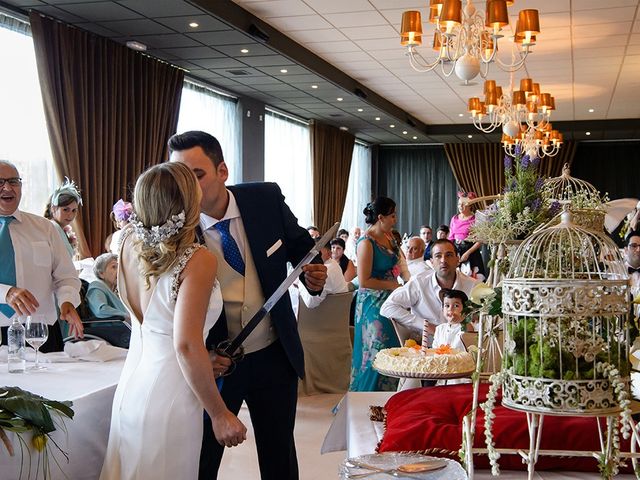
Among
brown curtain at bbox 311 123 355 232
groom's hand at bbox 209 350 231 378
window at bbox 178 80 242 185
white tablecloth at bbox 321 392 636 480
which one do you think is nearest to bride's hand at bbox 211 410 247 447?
groom's hand at bbox 209 350 231 378

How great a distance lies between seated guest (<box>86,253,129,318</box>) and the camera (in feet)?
16.9

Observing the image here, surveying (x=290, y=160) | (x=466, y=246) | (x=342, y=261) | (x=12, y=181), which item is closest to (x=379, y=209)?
(x=12, y=181)

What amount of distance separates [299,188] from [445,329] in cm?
962

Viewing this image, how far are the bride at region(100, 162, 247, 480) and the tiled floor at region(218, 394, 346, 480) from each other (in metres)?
2.34

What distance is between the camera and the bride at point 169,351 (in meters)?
2.27

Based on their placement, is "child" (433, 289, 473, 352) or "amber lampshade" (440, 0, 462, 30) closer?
"child" (433, 289, 473, 352)

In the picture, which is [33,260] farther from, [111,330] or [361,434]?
[361,434]

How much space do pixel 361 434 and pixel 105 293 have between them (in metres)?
2.67

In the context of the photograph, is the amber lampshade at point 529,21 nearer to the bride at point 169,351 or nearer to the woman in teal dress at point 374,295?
the woman in teal dress at point 374,295

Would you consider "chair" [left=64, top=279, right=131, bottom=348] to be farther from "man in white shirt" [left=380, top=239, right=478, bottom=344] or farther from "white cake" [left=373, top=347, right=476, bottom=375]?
"man in white shirt" [left=380, top=239, right=478, bottom=344]

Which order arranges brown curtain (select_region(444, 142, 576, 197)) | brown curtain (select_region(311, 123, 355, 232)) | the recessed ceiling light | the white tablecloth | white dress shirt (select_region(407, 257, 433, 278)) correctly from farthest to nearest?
1. brown curtain (select_region(444, 142, 576, 197))
2. brown curtain (select_region(311, 123, 355, 232))
3. white dress shirt (select_region(407, 257, 433, 278))
4. the recessed ceiling light
5. the white tablecloth

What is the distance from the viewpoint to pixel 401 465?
199 centimetres

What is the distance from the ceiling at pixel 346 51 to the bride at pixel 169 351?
5097 mm

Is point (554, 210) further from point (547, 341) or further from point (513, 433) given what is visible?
point (547, 341)
